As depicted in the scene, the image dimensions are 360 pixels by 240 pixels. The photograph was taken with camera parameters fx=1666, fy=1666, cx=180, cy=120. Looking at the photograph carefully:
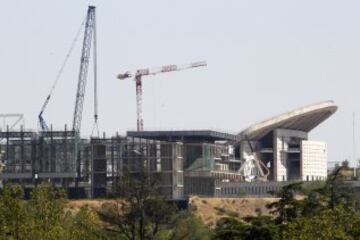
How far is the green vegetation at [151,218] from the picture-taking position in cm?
9700

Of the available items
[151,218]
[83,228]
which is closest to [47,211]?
[83,228]

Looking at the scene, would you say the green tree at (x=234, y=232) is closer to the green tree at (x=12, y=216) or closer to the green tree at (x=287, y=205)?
the green tree at (x=287, y=205)

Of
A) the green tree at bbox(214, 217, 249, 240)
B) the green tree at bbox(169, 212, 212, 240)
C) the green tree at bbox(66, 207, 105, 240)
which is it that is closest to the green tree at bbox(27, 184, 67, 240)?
the green tree at bbox(66, 207, 105, 240)

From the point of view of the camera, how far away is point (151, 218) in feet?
434

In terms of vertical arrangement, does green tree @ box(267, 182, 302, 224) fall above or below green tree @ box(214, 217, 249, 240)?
above

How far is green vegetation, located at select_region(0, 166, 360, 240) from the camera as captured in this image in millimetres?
97000

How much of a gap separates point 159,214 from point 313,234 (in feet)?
110

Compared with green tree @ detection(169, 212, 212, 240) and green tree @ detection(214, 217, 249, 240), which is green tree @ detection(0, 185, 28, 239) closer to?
green tree @ detection(214, 217, 249, 240)

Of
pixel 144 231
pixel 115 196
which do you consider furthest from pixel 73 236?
pixel 115 196

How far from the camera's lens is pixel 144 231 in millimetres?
126875

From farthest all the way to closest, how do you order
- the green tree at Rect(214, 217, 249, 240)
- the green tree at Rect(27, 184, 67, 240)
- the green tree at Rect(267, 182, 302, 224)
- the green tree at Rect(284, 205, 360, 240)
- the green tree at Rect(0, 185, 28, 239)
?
the green tree at Rect(267, 182, 302, 224)
the green tree at Rect(214, 217, 249, 240)
the green tree at Rect(284, 205, 360, 240)
the green tree at Rect(27, 184, 67, 240)
the green tree at Rect(0, 185, 28, 239)

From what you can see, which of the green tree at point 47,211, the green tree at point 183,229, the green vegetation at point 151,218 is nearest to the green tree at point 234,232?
the green vegetation at point 151,218

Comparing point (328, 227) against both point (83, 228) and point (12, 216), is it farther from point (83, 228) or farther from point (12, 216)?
point (12, 216)

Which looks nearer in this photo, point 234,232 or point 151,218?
point 234,232
